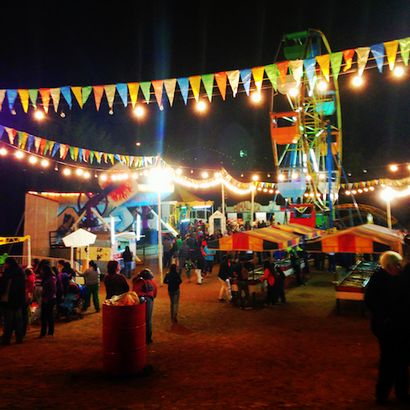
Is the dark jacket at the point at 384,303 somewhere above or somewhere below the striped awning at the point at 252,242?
below

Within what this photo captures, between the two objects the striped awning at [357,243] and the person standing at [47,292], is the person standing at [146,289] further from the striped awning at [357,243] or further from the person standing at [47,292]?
the striped awning at [357,243]

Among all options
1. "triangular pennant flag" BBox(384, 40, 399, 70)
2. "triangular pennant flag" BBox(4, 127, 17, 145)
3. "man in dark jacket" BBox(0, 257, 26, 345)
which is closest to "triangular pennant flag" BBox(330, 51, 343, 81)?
"triangular pennant flag" BBox(384, 40, 399, 70)

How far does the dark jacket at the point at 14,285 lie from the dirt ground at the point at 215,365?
89cm

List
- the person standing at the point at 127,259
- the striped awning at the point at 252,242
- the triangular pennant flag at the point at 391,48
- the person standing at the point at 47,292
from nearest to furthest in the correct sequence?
the person standing at the point at 47,292 → the triangular pennant flag at the point at 391,48 → the striped awning at the point at 252,242 → the person standing at the point at 127,259

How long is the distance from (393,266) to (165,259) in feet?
50.2

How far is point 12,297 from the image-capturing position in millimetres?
7359

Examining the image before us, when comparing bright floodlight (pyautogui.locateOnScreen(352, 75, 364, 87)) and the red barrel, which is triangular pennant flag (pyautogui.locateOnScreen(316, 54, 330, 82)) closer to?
bright floodlight (pyautogui.locateOnScreen(352, 75, 364, 87))

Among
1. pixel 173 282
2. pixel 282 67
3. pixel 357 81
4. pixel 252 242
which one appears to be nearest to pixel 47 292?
pixel 173 282

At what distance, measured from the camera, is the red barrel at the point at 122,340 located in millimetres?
5625

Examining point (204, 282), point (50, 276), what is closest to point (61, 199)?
point (204, 282)

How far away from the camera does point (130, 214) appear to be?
76.0 ft

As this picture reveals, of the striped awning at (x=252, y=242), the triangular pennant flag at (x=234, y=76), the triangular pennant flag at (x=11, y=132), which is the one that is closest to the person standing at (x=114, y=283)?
the striped awning at (x=252, y=242)

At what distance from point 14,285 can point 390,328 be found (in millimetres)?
6790

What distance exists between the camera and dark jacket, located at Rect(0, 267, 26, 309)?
733 cm
